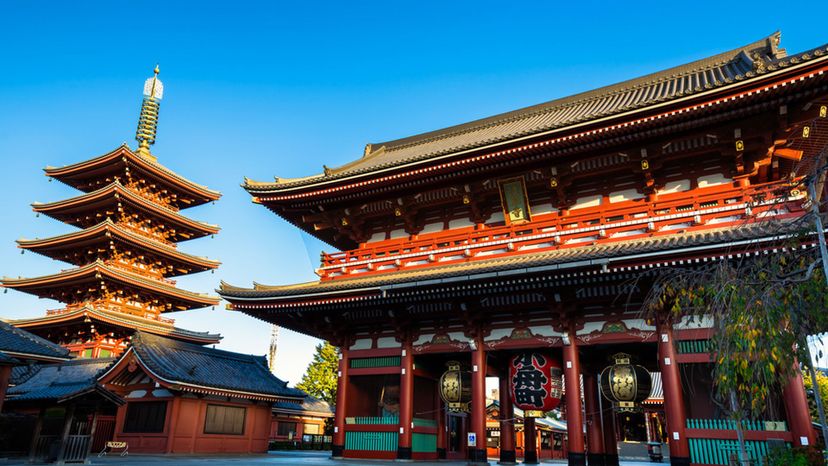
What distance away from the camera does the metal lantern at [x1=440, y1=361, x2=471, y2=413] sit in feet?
55.8

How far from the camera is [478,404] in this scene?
53.1 feet

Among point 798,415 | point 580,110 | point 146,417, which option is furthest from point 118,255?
point 798,415

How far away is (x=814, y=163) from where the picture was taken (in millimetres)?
7324

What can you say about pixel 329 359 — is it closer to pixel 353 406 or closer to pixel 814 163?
pixel 353 406

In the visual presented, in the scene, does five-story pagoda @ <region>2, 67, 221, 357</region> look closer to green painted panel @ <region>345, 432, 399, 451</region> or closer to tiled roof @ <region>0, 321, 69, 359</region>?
tiled roof @ <region>0, 321, 69, 359</region>

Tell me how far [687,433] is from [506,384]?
282 inches

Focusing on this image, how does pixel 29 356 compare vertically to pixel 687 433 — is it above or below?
above

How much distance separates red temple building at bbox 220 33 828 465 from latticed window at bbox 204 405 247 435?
576cm

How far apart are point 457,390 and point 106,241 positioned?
2950 centimetres

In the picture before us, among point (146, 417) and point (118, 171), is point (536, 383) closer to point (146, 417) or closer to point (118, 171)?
point (146, 417)

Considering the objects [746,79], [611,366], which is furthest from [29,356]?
[746,79]

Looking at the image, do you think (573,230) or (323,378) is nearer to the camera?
(573,230)

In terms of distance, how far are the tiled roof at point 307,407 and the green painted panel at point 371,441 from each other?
1651 cm

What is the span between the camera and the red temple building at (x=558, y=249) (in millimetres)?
13078
